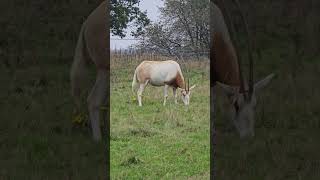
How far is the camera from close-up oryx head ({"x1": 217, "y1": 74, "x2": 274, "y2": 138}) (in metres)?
2.66

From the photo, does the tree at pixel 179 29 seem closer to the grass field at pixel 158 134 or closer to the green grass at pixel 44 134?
the grass field at pixel 158 134

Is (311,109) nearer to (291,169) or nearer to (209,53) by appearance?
(291,169)

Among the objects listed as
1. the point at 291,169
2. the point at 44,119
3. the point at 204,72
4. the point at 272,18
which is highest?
the point at 272,18

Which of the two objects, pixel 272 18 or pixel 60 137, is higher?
pixel 272 18

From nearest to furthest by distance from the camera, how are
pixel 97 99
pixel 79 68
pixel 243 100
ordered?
pixel 97 99
pixel 243 100
pixel 79 68

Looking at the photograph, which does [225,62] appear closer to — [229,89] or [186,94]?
[229,89]

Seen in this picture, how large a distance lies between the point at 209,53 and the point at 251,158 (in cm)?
55

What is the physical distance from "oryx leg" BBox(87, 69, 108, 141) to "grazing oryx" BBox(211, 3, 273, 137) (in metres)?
0.49

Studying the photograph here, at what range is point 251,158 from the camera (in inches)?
106

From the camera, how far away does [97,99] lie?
8.39 ft

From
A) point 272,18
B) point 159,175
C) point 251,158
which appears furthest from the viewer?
point 272,18

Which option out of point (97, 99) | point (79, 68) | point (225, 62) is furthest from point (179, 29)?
point (79, 68)

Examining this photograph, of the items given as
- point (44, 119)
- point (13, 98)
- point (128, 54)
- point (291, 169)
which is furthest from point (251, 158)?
point (13, 98)

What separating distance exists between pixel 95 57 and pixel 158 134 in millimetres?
526
